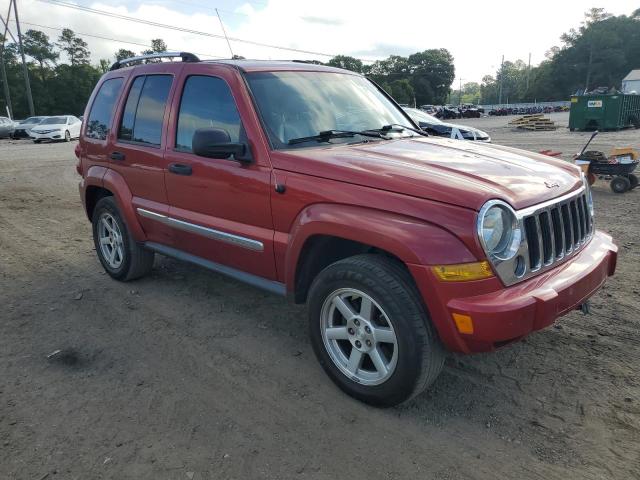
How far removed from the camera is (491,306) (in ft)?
8.17

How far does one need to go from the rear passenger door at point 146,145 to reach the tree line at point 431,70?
38.9 m

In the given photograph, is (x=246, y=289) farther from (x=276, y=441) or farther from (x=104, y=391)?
(x=276, y=441)

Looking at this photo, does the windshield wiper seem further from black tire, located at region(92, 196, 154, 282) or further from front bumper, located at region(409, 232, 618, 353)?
black tire, located at region(92, 196, 154, 282)

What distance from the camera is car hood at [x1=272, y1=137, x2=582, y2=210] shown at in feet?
8.76

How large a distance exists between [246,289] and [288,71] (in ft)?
6.88

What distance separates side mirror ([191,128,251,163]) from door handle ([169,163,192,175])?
581 mm

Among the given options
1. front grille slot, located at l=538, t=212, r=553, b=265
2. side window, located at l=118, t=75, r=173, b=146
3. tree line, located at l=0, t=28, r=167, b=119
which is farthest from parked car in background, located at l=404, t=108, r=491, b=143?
tree line, located at l=0, t=28, r=167, b=119

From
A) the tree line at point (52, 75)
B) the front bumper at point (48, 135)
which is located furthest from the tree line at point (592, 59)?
the front bumper at point (48, 135)

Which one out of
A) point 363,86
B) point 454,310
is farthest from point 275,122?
point 454,310

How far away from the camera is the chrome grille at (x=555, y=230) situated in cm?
273

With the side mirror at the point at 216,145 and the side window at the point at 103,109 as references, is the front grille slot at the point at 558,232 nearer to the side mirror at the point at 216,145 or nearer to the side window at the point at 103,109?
the side mirror at the point at 216,145

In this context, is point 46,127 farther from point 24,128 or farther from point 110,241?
point 110,241

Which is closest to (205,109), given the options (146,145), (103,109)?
(146,145)

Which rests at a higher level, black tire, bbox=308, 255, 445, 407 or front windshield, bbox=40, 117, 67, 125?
front windshield, bbox=40, 117, 67, 125
